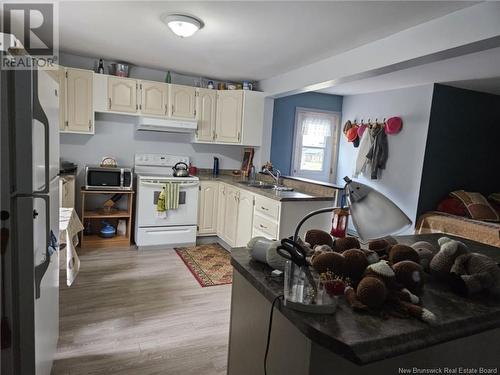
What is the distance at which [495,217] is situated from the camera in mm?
4039

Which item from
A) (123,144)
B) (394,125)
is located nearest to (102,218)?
(123,144)

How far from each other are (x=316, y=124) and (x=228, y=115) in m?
1.77

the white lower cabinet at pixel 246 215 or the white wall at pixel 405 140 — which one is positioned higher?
the white wall at pixel 405 140

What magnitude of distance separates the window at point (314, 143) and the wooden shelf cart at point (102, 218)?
8.80 ft

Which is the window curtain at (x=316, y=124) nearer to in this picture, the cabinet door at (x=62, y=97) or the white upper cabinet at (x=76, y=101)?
the white upper cabinet at (x=76, y=101)

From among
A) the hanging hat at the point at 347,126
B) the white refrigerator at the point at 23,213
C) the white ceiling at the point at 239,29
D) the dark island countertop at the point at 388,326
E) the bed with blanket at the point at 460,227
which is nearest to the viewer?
the dark island countertop at the point at 388,326

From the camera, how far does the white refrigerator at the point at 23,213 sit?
45.5 inches

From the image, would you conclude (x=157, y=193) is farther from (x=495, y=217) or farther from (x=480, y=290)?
(x=495, y=217)

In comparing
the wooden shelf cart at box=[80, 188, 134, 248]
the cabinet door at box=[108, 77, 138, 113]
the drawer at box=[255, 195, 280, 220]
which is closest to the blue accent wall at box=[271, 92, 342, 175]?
the drawer at box=[255, 195, 280, 220]

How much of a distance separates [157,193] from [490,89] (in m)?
4.60

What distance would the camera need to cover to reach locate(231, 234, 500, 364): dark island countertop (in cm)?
79

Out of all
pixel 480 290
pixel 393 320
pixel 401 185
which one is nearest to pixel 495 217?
pixel 401 185

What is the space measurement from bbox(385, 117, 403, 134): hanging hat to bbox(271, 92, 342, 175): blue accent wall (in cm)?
127

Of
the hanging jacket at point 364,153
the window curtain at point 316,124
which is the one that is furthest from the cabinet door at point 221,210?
the hanging jacket at point 364,153
